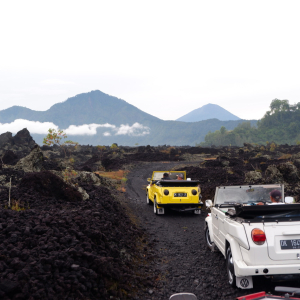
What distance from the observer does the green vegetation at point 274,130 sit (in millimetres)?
151625

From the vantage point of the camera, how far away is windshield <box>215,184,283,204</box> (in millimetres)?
7098

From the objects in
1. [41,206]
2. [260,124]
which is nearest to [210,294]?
A: [41,206]

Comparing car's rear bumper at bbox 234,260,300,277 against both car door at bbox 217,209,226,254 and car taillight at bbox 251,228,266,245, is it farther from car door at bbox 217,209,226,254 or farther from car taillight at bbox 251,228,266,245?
car door at bbox 217,209,226,254

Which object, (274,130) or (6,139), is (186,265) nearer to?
(6,139)

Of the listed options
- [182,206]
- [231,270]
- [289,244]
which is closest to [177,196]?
[182,206]

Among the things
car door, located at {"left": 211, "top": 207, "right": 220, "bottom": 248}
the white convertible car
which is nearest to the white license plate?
the white convertible car

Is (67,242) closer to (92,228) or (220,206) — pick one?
(92,228)

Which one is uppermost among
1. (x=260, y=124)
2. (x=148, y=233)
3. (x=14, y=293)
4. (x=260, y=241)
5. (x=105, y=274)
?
(x=260, y=124)

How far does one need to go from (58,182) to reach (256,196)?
7.85 meters

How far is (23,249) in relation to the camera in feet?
16.8

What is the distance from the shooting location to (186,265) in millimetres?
7074

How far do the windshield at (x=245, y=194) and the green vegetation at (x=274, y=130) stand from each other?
153105 mm

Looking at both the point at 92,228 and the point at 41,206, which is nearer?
the point at 92,228

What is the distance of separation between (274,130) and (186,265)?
165 meters
